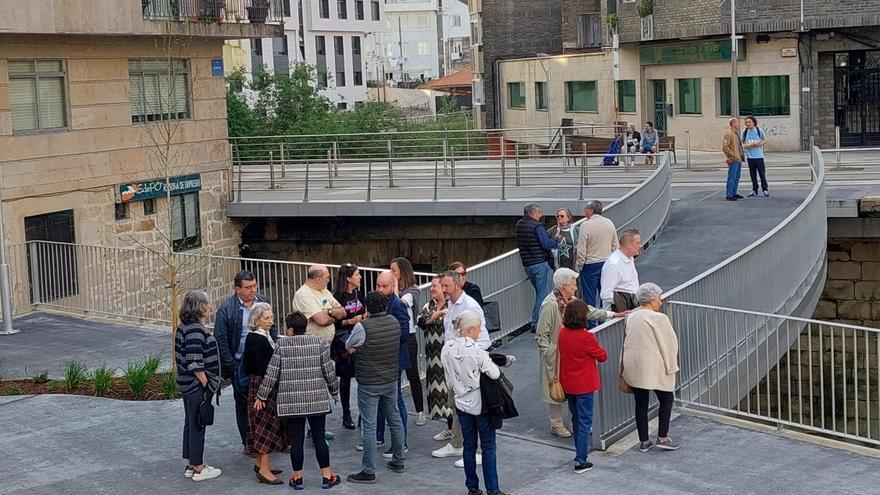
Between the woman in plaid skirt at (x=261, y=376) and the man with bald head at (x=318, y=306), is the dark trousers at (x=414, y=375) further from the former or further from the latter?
the woman in plaid skirt at (x=261, y=376)

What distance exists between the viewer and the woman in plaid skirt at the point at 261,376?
33.6 ft

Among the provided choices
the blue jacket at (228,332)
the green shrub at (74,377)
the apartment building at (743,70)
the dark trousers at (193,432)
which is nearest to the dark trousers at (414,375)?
the blue jacket at (228,332)

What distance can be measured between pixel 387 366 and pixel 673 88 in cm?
3728

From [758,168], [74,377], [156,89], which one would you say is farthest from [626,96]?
[74,377]

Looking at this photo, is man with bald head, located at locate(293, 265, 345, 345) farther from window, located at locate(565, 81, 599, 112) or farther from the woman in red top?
window, located at locate(565, 81, 599, 112)

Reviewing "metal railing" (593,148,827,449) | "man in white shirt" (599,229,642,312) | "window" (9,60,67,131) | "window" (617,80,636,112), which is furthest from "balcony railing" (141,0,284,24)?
"window" (617,80,636,112)

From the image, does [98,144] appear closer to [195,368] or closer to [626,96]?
[195,368]

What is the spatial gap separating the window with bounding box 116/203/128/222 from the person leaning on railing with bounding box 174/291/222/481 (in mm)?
13567

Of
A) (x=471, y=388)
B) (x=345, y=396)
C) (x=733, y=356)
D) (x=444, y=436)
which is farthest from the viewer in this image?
(x=733, y=356)

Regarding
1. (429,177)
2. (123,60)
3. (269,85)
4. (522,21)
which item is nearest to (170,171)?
(123,60)

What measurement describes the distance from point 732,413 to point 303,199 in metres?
16.2

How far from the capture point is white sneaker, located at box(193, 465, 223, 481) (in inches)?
419

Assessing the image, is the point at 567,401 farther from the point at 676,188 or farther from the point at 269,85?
the point at 269,85

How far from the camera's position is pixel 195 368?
1037 centimetres
